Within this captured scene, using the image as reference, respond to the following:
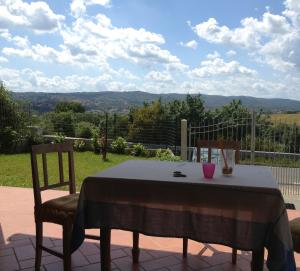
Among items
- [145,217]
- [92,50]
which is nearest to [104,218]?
[145,217]

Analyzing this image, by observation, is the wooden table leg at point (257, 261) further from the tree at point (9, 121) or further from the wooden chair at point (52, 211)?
the tree at point (9, 121)

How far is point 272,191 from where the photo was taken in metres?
2.14

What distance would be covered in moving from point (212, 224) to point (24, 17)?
6.91 metres

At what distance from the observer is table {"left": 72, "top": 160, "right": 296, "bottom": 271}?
213cm

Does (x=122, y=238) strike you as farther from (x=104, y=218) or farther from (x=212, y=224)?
(x=212, y=224)

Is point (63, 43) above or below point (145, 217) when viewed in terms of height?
above

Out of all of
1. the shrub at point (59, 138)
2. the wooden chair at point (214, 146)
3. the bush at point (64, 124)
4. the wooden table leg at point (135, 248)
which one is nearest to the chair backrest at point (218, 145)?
the wooden chair at point (214, 146)

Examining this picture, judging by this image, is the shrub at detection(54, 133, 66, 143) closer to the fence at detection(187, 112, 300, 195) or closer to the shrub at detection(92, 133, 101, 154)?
the shrub at detection(92, 133, 101, 154)

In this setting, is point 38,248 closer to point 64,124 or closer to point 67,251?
point 67,251

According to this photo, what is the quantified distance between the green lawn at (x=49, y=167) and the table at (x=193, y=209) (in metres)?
4.38

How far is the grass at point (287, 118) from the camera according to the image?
636 centimetres

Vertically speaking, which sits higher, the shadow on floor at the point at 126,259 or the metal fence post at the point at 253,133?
the metal fence post at the point at 253,133

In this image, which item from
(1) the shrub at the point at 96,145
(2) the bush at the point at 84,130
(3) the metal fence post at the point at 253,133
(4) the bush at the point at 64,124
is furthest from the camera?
(4) the bush at the point at 64,124

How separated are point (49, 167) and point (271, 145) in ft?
16.4
